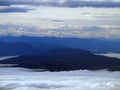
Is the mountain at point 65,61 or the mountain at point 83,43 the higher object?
the mountain at point 83,43

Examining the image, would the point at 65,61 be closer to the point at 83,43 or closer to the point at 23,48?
the point at 83,43

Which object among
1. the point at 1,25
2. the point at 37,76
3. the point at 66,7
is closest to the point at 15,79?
the point at 37,76

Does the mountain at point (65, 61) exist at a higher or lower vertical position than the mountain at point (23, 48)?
lower

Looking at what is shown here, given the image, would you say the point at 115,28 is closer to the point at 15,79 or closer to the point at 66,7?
the point at 66,7

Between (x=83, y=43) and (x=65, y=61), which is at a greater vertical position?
(x=83, y=43)

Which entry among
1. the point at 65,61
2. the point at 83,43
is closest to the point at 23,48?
the point at 65,61
